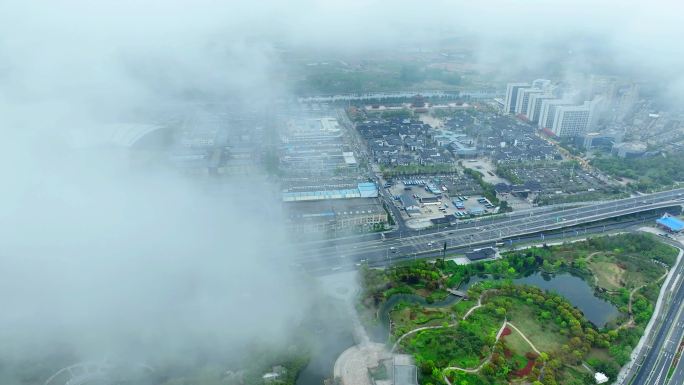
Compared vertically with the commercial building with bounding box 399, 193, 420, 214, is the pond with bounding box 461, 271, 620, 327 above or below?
below

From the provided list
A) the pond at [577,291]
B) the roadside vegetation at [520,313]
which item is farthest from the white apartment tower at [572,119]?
the pond at [577,291]

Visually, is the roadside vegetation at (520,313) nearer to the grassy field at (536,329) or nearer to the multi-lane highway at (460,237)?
→ the grassy field at (536,329)

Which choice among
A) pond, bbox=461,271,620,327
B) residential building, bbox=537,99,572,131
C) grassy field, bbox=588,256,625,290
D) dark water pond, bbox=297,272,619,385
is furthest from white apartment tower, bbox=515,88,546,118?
dark water pond, bbox=297,272,619,385

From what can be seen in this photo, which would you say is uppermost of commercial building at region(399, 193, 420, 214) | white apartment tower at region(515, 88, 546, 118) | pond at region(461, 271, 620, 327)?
white apartment tower at region(515, 88, 546, 118)

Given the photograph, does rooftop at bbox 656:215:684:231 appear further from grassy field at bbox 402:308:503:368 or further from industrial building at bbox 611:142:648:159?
grassy field at bbox 402:308:503:368

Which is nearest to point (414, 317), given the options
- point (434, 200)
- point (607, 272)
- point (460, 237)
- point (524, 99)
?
point (460, 237)

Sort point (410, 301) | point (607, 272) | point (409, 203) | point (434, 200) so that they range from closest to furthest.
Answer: point (410, 301) → point (607, 272) → point (409, 203) → point (434, 200)

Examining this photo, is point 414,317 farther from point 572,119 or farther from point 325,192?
point 572,119
